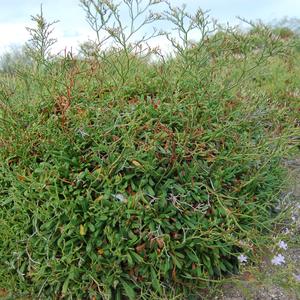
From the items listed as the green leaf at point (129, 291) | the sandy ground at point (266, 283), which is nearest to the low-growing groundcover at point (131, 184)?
the green leaf at point (129, 291)

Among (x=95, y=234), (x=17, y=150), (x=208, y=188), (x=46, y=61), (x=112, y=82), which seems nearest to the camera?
(x=95, y=234)

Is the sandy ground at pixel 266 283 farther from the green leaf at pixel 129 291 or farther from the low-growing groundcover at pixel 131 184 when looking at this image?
the green leaf at pixel 129 291

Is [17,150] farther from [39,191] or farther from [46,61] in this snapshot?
[46,61]

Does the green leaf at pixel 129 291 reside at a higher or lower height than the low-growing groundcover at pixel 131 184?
lower

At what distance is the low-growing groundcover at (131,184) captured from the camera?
2186mm

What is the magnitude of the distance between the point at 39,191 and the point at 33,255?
34 centimetres

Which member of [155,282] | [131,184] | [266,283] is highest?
[131,184]

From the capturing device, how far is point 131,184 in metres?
2.25

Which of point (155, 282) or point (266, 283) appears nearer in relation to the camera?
point (155, 282)

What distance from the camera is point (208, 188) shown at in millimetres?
2305

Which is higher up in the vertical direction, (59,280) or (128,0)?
(128,0)

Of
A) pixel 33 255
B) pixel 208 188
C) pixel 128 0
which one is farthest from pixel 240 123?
pixel 33 255

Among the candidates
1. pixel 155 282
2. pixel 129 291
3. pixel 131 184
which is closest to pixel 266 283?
pixel 155 282

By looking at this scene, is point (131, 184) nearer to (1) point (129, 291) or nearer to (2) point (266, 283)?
(1) point (129, 291)
